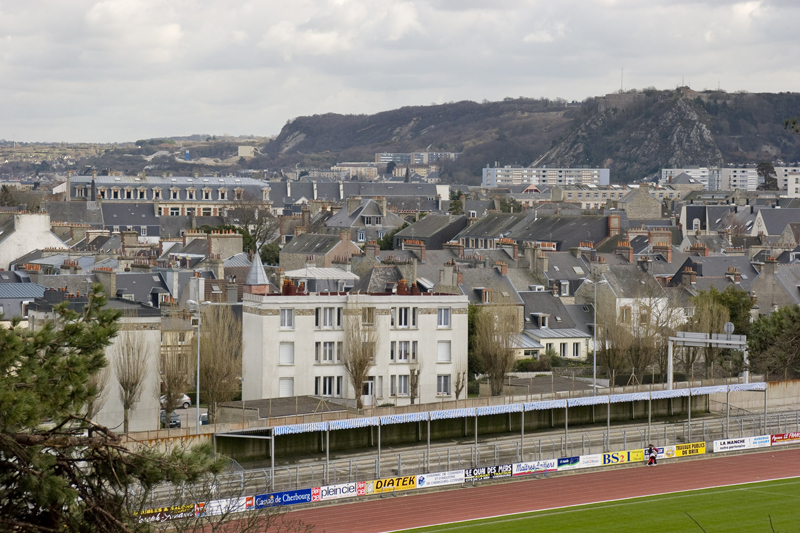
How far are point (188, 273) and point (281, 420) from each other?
1037 inches

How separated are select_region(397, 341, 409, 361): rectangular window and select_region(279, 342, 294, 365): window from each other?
538 centimetres

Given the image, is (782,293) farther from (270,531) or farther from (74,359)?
(74,359)

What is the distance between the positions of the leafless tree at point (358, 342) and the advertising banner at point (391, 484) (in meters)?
9.36

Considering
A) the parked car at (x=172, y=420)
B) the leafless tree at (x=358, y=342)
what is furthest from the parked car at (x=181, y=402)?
the leafless tree at (x=358, y=342)

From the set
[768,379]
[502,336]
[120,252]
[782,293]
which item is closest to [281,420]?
[502,336]

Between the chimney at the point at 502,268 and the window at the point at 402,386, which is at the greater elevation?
the chimney at the point at 502,268

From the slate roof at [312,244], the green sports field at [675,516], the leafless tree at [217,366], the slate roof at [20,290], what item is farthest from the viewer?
the slate roof at [312,244]

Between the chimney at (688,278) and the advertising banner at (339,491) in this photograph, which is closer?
the advertising banner at (339,491)

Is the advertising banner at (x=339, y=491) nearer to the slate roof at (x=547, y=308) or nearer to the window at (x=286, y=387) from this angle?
the window at (x=286, y=387)

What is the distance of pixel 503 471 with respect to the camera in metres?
47.6

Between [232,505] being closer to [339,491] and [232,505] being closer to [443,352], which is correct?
[339,491]

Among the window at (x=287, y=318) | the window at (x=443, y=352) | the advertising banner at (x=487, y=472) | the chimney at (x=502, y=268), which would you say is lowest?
the advertising banner at (x=487, y=472)

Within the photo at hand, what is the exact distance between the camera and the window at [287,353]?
181ft

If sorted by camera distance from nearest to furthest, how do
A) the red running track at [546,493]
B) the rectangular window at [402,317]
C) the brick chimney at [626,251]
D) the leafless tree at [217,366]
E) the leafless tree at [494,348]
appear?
the red running track at [546,493]
the leafless tree at [217,366]
the rectangular window at [402,317]
the leafless tree at [494,348]
the brick chimney at [626,251]
